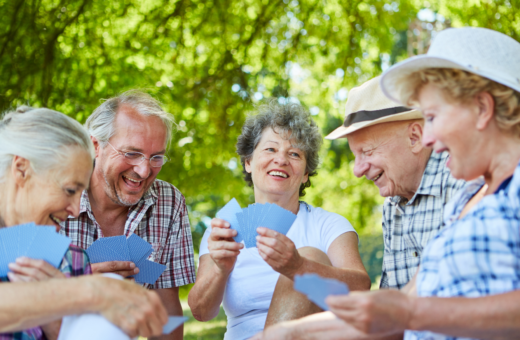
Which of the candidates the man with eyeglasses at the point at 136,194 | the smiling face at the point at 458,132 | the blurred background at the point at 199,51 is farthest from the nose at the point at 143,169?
the blurred background at the point at 199,51

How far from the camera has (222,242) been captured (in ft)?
8.29

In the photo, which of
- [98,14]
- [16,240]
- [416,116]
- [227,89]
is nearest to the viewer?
[16,240]

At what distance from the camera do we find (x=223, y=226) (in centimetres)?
255

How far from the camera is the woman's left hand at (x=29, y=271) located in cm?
181

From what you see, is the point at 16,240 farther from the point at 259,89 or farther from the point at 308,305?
the point at 259,89

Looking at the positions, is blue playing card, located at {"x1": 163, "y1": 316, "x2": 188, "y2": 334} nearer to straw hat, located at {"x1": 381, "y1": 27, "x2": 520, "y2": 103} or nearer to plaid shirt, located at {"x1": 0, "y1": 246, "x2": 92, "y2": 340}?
plaid shirt, located at {"x1": 0, "y1": 246, "x2": 92, "y2": 340}

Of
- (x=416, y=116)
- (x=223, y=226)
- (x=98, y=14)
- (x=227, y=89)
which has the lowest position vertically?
(x=223, y=226)

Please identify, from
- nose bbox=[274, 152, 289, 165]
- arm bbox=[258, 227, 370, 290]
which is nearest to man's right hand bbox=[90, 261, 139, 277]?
arm bbox=[258, 227, 370, 290]

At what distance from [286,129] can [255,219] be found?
944 mm

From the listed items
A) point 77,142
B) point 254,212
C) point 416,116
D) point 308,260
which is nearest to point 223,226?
point 254,212

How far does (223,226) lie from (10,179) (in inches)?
40.9

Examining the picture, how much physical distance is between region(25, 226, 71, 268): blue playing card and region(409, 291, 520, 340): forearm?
1303 mm

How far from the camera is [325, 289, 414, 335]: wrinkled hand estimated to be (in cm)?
141

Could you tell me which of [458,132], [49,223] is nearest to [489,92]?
[458,132]
